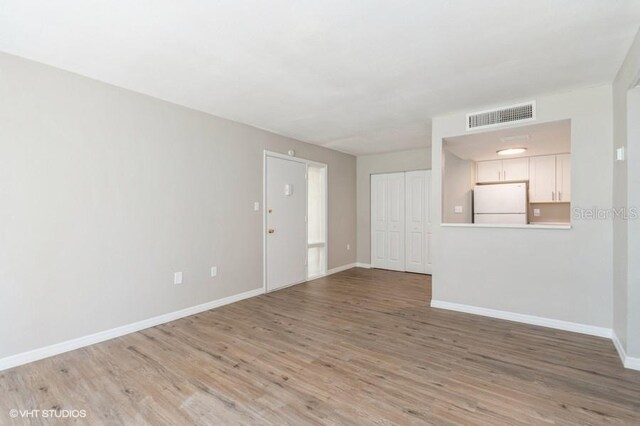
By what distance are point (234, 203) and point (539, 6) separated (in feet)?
11.7

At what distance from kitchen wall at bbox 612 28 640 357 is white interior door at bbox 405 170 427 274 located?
3.36 m

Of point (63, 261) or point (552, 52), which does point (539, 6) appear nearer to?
point (552, 52)

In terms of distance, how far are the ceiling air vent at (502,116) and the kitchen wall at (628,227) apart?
0.72m

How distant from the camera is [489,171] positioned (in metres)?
5.73

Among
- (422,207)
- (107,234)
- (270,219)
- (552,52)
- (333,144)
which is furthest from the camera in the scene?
(422,207)

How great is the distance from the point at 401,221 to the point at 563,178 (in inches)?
107

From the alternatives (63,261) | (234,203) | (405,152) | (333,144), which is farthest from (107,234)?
(405,152)

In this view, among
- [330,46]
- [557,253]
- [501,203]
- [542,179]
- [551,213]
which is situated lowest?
[557,253]

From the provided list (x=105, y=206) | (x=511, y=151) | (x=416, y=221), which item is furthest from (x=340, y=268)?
(x=105, y=206)

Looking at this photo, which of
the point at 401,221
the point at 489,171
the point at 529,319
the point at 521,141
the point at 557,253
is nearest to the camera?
the point at 557,253

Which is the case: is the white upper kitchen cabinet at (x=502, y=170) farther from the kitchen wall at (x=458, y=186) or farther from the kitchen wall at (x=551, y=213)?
the kitchen wall at (x=551, y=213)

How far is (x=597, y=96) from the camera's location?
303cm

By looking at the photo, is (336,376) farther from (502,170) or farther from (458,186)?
(502,170)

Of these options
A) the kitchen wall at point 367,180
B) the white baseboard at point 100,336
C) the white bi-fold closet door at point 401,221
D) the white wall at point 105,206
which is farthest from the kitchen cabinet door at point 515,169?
the white baseboard at point 100,336
